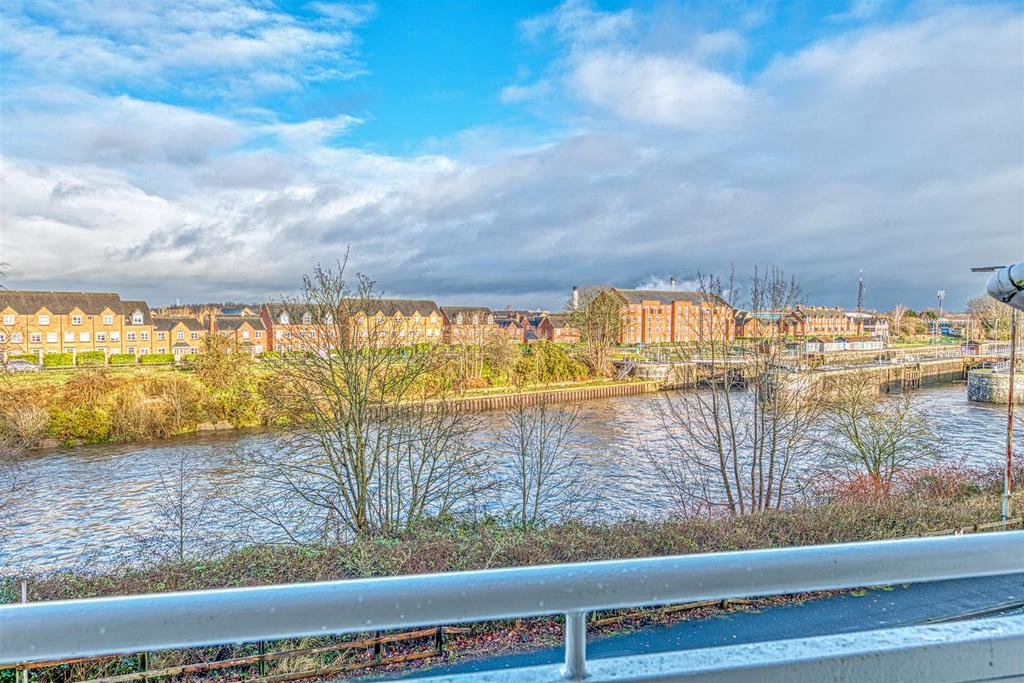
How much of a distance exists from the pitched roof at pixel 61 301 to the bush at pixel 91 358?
3.75 meters

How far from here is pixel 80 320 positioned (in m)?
45.2

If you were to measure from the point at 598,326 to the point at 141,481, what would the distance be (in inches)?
1386

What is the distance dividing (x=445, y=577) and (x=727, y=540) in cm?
947

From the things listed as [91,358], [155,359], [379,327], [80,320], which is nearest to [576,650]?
[379,327]

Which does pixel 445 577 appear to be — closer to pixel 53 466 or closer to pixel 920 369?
pixel 53 466

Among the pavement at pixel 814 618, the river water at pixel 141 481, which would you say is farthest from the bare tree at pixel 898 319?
the pavement at pixel 814 618

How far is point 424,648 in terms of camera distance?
7.38m

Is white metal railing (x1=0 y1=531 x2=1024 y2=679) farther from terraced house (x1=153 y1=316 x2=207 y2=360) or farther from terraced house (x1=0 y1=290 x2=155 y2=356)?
terraced house (x1=153 y1=316 x2=207 y2=360)

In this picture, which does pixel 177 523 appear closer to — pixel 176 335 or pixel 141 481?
pixel 141 481

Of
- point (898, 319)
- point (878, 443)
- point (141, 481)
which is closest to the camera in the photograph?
point (878, 443)

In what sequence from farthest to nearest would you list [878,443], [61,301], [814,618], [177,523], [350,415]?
[61,301] → [878,443] → [177,523] → [350,415] → [814,618]

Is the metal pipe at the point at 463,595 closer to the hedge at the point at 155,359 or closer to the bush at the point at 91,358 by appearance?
the bush at the point at 91,358

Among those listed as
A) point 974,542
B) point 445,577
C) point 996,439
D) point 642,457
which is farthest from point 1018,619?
point 996,439

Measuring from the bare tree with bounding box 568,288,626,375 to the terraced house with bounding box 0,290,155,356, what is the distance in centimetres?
3505
